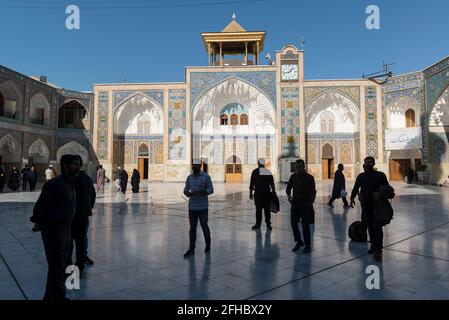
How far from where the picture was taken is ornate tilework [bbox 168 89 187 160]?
2069cm

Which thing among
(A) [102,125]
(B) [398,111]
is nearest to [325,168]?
(B) [398,111]

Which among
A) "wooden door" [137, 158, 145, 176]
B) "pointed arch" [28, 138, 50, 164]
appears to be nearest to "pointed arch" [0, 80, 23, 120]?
"pointed arch" [28, 138, 50, 164]

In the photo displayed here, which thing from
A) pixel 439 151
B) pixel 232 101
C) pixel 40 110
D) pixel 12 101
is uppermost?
pixel 232 101

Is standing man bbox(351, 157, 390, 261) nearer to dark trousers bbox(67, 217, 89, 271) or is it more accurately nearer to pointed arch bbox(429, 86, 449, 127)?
dark trousers bbox(67, 217, 89, 271)

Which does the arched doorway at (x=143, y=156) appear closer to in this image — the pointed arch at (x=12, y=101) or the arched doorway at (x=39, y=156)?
the arched doorway at (x=39, y=156)

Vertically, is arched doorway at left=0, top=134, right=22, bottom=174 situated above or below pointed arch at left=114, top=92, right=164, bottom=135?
below

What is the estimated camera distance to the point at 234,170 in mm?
21672

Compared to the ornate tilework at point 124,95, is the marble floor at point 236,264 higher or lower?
lower

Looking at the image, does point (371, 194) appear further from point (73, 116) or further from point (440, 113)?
point (73, 116)

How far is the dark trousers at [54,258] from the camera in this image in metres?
2.24

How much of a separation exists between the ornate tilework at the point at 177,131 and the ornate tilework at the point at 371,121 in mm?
12693

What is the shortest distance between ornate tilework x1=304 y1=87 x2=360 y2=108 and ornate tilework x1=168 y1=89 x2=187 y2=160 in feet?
28.9

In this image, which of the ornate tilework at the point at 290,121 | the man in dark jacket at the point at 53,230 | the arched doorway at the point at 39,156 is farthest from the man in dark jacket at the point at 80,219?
the arched doorway at the point at 39,156

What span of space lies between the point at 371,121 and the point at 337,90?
3.15m
